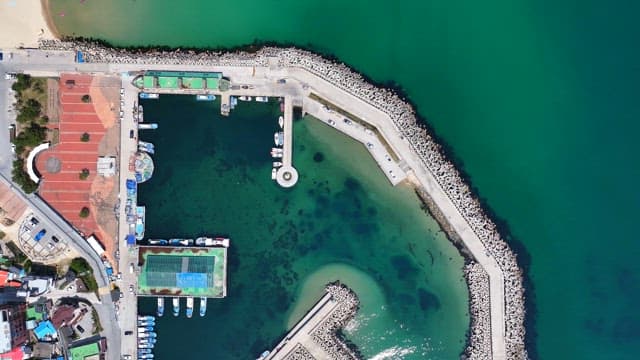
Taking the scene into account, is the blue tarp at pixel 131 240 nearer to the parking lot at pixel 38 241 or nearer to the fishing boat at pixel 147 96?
the parking lot at pixel 38 241

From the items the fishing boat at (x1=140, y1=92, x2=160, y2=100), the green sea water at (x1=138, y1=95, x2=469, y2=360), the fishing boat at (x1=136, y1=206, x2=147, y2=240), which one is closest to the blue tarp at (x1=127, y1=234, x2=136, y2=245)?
the fishing boat at (x1=136, y1=206, x2=147, y2=240)

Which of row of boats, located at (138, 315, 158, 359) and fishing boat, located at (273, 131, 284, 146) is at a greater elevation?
fishing boat, located at (273, 131, 284, 146)

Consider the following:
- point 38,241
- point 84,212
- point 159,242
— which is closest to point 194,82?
point 159,242

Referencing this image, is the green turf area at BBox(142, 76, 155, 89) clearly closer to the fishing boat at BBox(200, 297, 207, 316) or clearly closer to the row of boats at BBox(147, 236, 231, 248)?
the row of boats at BBox(147, 236, 231, 248)

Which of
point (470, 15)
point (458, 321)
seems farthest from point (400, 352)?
point (470, 15)

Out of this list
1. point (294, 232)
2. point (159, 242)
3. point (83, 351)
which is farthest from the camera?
point (294, 232)

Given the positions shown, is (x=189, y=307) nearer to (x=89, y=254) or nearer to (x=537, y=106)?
(x=89, y=254)
